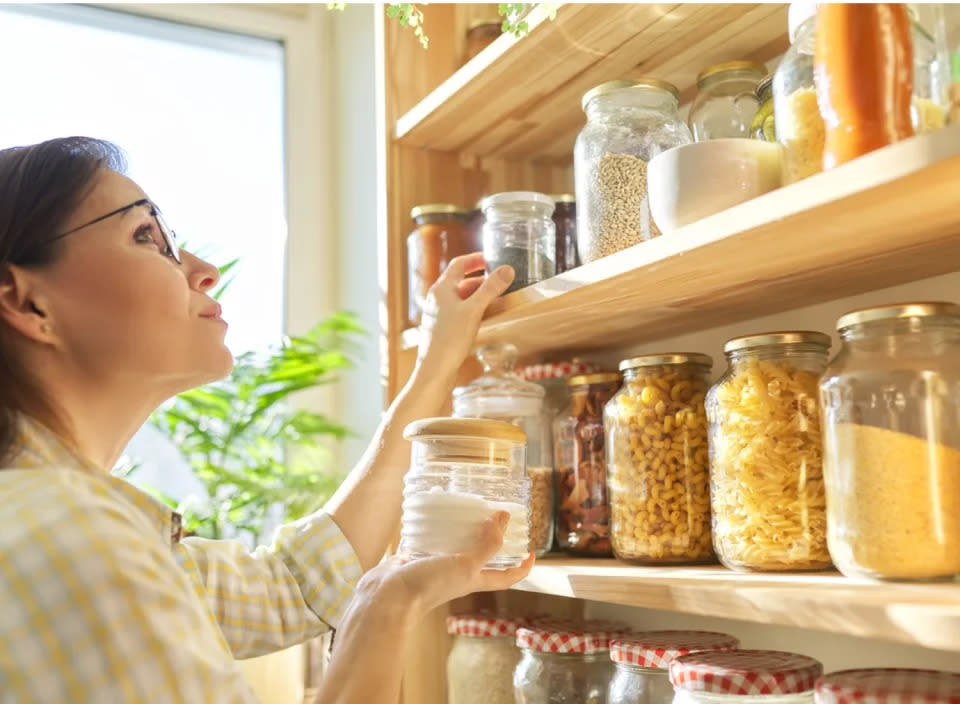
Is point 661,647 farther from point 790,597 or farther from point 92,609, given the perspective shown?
point 92,609

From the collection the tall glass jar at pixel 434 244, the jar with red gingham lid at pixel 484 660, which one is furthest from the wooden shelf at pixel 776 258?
the jar with red gingham lid at pixel 484 660

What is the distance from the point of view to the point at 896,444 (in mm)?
719

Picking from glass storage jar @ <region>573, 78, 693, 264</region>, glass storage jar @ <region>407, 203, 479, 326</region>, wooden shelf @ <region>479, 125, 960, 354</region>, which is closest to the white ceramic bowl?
wooden shelf @ <region>479, 125, 960, 354</region>

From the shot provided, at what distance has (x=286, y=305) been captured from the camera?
227 cm

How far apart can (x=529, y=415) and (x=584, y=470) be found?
0.12 m

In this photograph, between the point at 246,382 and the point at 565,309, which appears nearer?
the point at 565,309

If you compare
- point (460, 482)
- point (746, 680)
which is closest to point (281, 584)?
point (460, 482)

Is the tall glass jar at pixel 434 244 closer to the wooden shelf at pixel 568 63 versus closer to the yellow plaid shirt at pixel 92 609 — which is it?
the wooden shelf at pixel 568 63

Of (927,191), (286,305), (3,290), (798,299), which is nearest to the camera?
(927,191)

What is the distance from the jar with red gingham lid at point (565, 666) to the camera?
1108 mm

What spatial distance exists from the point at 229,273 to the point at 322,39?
71cm

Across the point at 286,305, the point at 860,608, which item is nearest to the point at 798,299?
the point at 860,608

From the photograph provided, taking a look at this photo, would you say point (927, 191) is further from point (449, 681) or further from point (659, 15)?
point (449, 681)

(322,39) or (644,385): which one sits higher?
(322,39)
